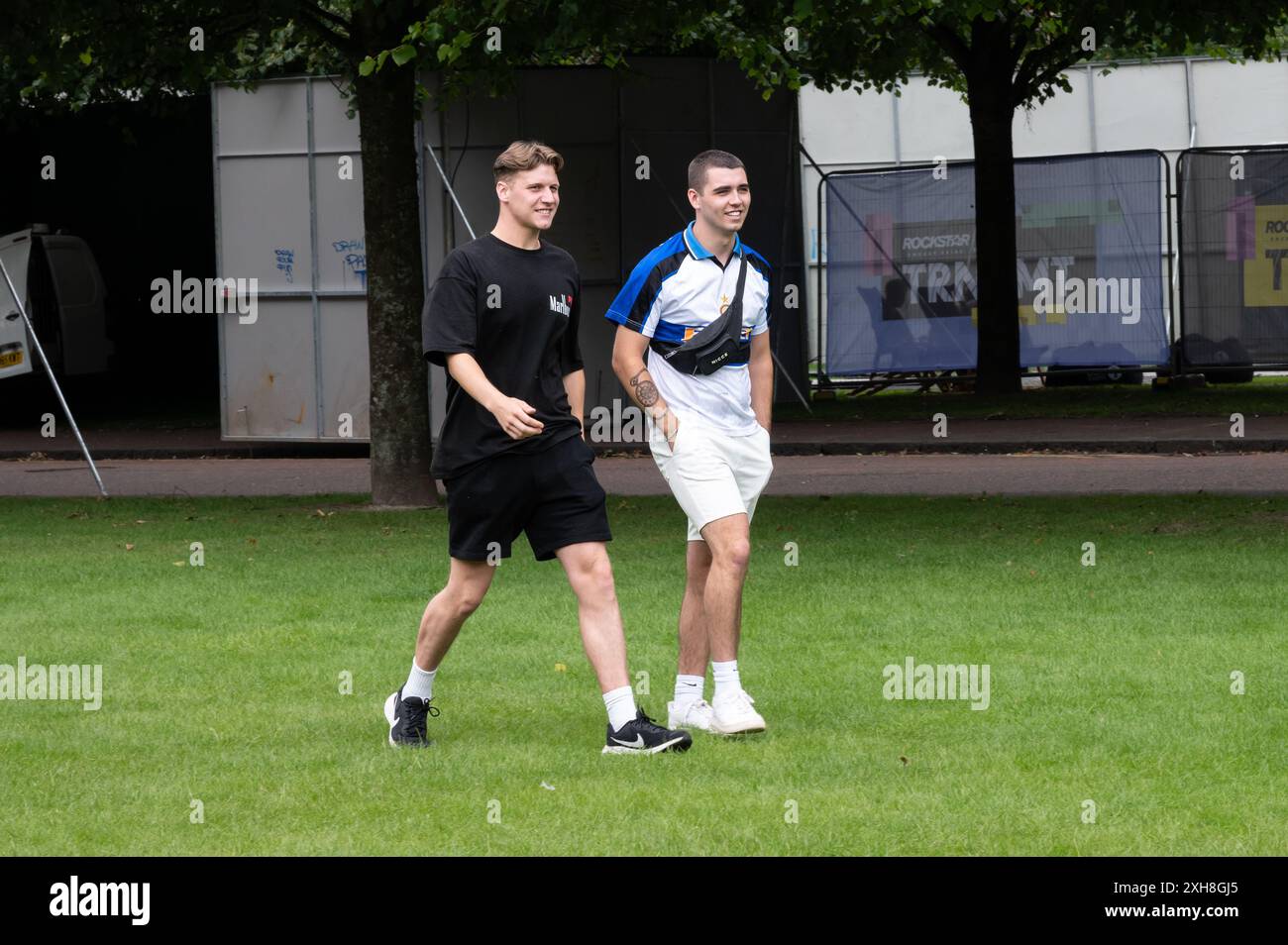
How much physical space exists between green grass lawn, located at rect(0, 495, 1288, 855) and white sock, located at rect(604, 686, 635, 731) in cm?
19

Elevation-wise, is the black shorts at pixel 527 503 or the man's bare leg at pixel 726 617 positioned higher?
the black shorts at pixel 527 503

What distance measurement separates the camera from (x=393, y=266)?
15.9m

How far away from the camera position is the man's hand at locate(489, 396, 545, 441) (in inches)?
262

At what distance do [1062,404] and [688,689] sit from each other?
58.8 feet

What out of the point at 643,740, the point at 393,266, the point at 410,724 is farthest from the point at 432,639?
the point at 393,266

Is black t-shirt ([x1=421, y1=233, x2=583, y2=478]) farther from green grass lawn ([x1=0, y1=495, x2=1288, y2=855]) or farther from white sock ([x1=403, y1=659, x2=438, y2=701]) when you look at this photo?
green grass lawn ([x1=0, y1=495, x2=1288, y2=855])

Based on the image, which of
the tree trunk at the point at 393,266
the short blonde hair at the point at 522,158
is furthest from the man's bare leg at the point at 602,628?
the tree trunk at the point at 393,266

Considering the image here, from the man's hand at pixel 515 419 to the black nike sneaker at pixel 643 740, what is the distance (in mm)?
1045

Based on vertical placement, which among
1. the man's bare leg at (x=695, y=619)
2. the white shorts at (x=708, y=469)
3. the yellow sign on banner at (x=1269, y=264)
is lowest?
the man's bare leg at (x=695, y=619)

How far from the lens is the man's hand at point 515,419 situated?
666 centimetres

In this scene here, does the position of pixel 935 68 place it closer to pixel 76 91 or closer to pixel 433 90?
pixel 433 90

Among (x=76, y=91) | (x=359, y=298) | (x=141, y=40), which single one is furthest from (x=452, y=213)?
(x=76, y=91)

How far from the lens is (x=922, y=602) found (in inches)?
413

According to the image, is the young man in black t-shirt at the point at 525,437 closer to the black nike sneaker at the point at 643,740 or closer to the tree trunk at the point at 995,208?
the black nike sneaker at the point at 643,740
